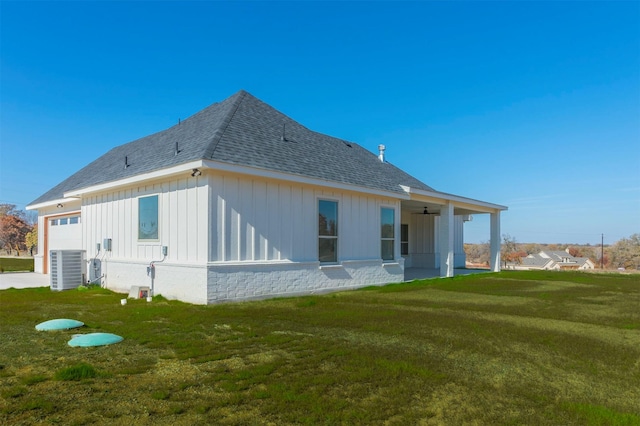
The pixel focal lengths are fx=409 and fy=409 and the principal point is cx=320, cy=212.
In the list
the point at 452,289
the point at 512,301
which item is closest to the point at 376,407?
the point at 512,301

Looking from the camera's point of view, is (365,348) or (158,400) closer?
(158,400)

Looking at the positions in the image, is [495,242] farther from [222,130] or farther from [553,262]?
[553,262]

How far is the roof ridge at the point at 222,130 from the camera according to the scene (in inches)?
362

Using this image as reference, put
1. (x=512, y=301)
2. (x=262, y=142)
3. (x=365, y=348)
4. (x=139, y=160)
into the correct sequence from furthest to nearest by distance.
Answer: (x=139, y=160)
(x=262, y=142)
(x=512, y=301)
(x=365, y=348)

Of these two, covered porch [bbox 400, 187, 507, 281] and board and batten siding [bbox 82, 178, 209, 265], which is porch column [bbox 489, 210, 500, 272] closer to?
covered porch [bbox 400, 187, 507, 281]

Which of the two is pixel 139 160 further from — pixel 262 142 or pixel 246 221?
pixel 246 221

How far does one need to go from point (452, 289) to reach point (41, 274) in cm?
1704

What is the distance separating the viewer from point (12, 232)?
180ft

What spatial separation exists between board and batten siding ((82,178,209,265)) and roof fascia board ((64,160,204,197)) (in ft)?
0.98

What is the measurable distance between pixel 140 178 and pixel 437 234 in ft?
53.4

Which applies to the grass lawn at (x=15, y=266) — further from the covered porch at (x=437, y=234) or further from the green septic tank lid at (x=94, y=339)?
the covered porch at (x=437, y=234)

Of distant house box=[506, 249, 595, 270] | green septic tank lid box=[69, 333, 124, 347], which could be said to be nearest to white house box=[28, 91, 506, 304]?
green septic tank lid box=[69, 333, 124, 347]

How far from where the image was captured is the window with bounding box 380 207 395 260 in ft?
45.5

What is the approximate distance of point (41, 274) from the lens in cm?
1783
